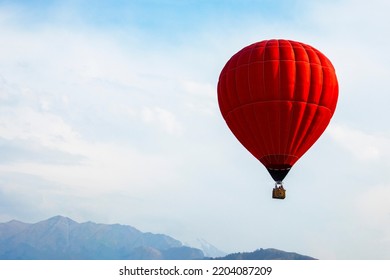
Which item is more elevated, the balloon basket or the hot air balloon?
the hot air balloon

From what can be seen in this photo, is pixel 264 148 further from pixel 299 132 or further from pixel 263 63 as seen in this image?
pixel 263 63

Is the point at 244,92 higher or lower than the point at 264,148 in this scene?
higher

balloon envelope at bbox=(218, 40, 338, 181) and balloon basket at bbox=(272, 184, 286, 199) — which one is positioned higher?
balloon envelope at bbox=(218, 40, 338, 181)
